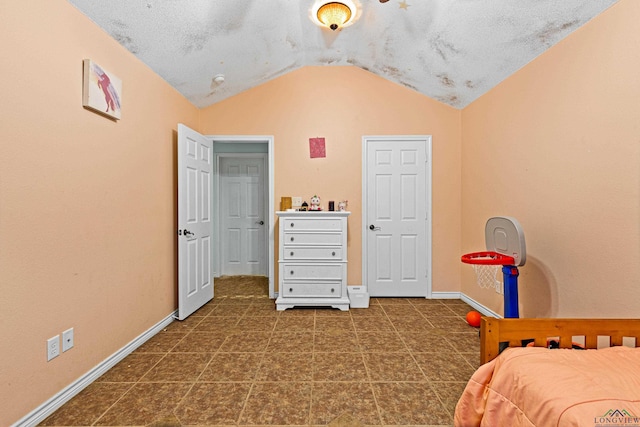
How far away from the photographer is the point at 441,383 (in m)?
1.83

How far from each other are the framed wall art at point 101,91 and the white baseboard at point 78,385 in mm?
1778

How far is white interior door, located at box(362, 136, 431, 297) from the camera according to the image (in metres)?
3.62

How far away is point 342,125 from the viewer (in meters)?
3.63

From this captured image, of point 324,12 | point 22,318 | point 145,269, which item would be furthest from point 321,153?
point 22,318

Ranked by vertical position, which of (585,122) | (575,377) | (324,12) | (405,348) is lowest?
(405,348)

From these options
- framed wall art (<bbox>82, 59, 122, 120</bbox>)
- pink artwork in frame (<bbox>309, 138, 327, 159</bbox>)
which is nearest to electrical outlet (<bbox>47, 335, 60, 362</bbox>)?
framed wall art (<bbox>82, 59, 122, 120</bbox>)

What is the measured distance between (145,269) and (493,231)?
299 cm

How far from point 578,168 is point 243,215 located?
14.2ft

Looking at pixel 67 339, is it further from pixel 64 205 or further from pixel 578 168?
pixel 578 168

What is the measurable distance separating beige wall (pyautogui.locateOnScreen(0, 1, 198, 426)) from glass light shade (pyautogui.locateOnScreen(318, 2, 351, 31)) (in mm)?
1650

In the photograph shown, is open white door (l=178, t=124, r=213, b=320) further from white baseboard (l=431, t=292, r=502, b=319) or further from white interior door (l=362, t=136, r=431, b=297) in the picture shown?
white baseboard (l=431, t=292, r=502, b=319)

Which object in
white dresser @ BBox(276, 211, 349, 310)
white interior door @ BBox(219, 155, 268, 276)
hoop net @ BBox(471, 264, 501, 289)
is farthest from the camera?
white interior door @ BBox(219, 155, 268, 276)

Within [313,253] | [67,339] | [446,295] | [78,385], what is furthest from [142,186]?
[446,295]

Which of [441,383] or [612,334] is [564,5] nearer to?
[612,334]
